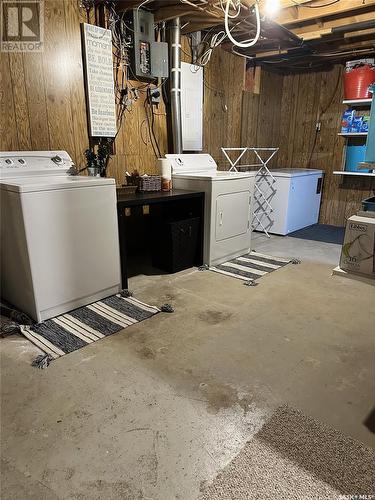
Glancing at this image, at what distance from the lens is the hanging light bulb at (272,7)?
111 inches

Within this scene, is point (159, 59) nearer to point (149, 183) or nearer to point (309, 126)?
point (149, 183)

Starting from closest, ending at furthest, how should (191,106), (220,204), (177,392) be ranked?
(177,392)
(220,204)
(191,106)

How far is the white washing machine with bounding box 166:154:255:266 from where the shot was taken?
304 centimetres

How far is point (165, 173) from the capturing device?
3.16m

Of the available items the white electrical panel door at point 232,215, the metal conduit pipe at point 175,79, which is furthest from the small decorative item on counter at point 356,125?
the metal conduit pipe at point 175,79

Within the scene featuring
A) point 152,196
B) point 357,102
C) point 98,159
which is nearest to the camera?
point 152,196

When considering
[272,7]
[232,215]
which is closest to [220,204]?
[232,215]

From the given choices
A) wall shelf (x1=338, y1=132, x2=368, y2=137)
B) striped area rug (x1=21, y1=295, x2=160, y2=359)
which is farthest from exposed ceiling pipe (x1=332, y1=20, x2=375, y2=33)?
striped area rug (x1=21, y1=295, x2=160, y2=359)

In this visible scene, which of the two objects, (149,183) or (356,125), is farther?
(356,125)

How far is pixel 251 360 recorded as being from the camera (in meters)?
1.81

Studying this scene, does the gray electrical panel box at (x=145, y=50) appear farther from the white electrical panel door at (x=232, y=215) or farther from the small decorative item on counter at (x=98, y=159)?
the white electrical panel door at (x=232, y=215)

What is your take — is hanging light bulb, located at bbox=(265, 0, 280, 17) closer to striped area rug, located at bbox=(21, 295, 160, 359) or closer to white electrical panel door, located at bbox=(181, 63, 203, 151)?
white electrical panel door, located at bbox=(181, 63, 203, 151)

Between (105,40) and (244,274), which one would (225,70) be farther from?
(244,274)

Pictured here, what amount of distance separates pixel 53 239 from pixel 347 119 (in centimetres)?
395
